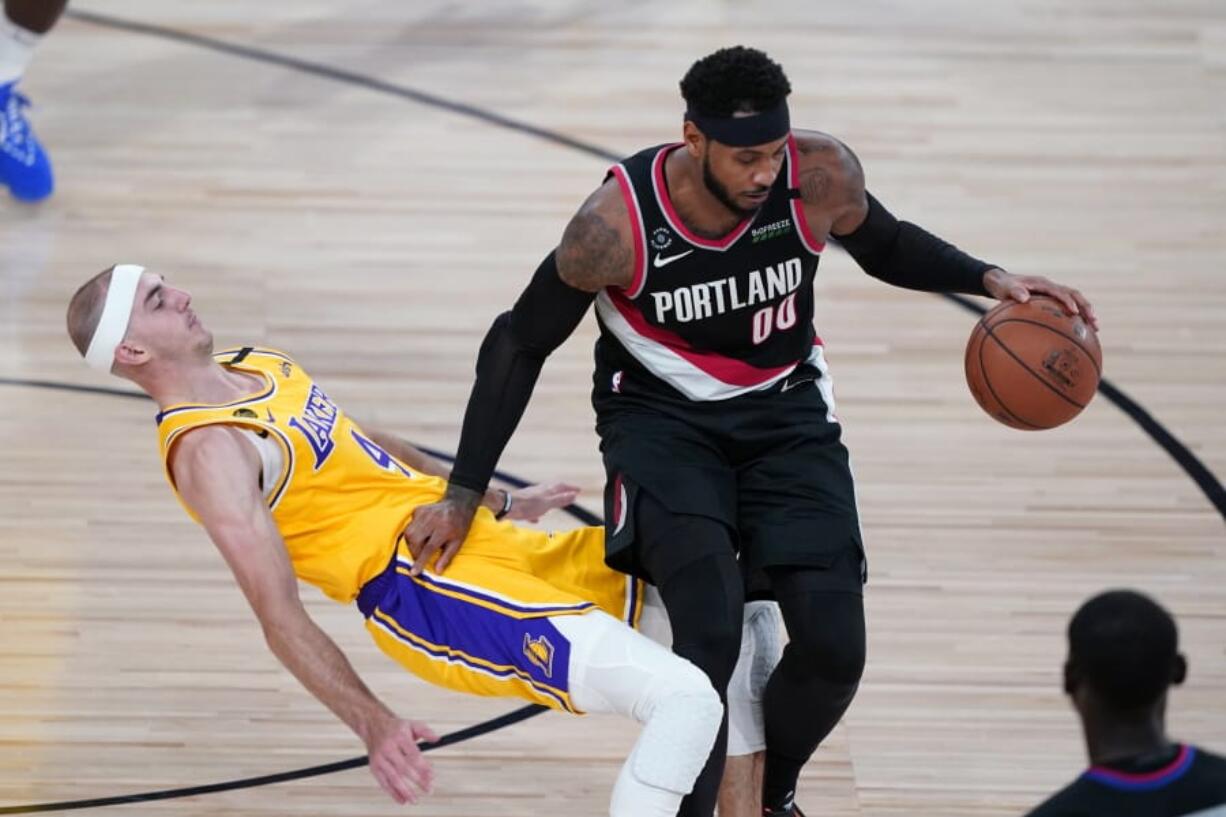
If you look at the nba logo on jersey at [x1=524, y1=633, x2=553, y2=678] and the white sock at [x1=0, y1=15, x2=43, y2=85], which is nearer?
the nba logo on jersey at [x1=524, y1=633, x2=553, y2=678]

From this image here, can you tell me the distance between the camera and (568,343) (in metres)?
6.62

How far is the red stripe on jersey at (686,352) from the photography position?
4.26 meters

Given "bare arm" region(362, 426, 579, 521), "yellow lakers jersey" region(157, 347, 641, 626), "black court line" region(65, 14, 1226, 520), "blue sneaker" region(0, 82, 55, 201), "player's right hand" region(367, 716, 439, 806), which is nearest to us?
"player's right hand" region(367, 716, 439, 806)

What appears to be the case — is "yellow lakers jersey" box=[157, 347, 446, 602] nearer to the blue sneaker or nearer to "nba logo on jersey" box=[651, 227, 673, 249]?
"nba logo on jersey" box=[651, 227, 673, 249]

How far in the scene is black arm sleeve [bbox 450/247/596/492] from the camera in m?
4.21

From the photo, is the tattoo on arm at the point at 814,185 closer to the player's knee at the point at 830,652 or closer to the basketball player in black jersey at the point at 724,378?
the basketball player in black jersey at the point at 724,378

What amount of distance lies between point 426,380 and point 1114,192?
10.1 feet

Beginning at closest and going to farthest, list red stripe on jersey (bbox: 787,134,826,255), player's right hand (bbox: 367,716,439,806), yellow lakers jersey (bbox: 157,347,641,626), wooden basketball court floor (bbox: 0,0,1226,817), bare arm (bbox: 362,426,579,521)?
player's right hand (bbox: 367,716,439,806)
yellow lakers jersey (bbox: 157,347,641,626)
red stripe on jersey (bbox: 787,134,826,255)
bare arm (bbox: 362,426,579,521)
wooden basketball court floor (bbox: 0,0,1226,817)

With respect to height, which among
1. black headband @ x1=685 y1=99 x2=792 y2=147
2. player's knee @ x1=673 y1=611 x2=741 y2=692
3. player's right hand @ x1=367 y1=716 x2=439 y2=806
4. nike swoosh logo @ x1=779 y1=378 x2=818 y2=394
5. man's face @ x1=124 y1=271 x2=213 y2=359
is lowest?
player's right hand @ x1=367 y1=716 x2=439 y2=806

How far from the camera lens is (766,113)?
3.96 meters

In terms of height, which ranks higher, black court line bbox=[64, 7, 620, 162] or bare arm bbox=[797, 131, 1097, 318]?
bare arm bbox=[797, 131, 1097, 318]

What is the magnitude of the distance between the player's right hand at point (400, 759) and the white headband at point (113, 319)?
44.0 inches

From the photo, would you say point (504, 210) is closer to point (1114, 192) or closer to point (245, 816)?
point (1114, 192)

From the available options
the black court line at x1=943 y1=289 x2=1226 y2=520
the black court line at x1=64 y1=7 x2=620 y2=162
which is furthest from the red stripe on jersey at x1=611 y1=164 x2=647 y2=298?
the black court line at x1=64 y1=7 x2=620 y2=162
